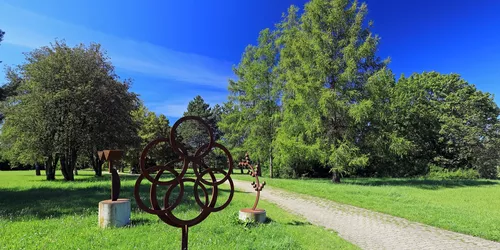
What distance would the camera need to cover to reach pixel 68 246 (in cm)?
504

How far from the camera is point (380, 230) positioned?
7.21 metres

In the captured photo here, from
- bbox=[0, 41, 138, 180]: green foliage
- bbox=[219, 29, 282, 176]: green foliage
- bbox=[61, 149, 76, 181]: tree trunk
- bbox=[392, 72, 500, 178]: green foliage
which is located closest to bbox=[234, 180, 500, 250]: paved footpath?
bbox=[0, 41, 138, 180]: green foliage

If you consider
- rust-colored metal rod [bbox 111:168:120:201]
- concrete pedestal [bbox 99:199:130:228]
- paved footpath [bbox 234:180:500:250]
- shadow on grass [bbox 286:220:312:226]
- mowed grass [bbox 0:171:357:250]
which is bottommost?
paved footpath [bbox 234:180:500:250]

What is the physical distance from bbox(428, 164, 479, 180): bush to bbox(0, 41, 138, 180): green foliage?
96.2ft

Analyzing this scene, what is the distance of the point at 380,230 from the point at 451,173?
92.3 ft

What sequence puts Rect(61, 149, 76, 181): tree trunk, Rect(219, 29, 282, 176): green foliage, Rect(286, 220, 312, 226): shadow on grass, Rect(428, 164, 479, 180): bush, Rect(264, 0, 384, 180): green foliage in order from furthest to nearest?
Rect(428, 164, 479, 180): bush, Rect(219, 29, 282, 176): green foliage, Rect(61, 149, 76, 181): tree trunk, Rect(264, 0, 384, 180): green foliage, Rect(286, 220, 312, 226): shadow on grass

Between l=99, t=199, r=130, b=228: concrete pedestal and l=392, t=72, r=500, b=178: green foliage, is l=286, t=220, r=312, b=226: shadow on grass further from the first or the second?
l=392, t=72, r=500, b=178: green foliage

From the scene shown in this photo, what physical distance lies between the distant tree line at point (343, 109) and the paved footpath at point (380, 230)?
9370 millimetres

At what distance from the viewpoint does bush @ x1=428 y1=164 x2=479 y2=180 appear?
1159 inches

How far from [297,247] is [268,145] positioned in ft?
72.2

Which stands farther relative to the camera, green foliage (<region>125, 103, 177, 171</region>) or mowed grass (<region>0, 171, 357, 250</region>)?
green foliage (<region>125, 103, 177, 171</region>)

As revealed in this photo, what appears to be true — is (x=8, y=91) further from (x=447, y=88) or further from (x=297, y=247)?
(x=447, y=88)

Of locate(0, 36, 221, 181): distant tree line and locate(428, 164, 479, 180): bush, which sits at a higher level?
locate(0, 36, 221, 181): distant tree line

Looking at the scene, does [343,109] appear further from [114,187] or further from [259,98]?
[114,187]
